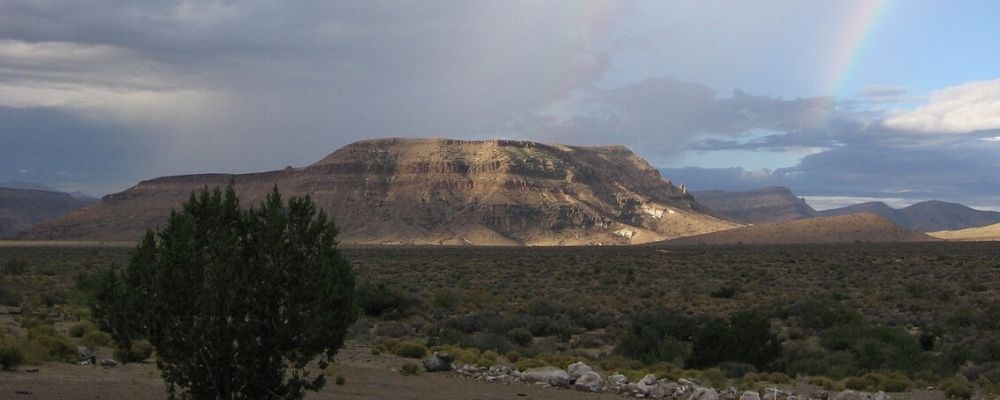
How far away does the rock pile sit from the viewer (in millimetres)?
16547

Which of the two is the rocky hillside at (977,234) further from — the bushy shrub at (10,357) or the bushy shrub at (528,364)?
the bushy shrub at (10,357)

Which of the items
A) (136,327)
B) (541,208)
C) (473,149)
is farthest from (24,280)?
(473,149)

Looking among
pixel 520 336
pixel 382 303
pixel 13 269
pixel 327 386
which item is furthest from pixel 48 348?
pixel 13 269

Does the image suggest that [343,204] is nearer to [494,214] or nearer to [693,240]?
[494,214]

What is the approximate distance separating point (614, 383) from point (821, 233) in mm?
126798

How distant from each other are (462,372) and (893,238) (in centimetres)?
12533

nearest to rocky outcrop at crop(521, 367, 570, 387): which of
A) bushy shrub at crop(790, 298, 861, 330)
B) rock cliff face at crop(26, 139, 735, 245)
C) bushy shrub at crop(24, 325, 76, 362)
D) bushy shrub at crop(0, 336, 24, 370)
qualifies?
bushy shrub at crop(24, 325, 76, 362)

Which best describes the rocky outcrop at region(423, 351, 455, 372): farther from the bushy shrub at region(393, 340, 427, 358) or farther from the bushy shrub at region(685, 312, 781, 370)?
the bushy shrub at region(685, 312, 781, 370)

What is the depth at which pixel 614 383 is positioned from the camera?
17891 mm

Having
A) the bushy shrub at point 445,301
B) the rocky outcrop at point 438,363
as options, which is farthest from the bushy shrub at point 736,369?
the bushy shrub at point 445,301

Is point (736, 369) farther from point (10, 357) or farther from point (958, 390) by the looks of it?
point (10, 357)

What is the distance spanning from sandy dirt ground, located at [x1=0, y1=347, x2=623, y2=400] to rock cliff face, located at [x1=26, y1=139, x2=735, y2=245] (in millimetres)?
130431

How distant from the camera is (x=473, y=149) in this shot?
18875cm

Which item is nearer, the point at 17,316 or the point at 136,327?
the point at 136,327
